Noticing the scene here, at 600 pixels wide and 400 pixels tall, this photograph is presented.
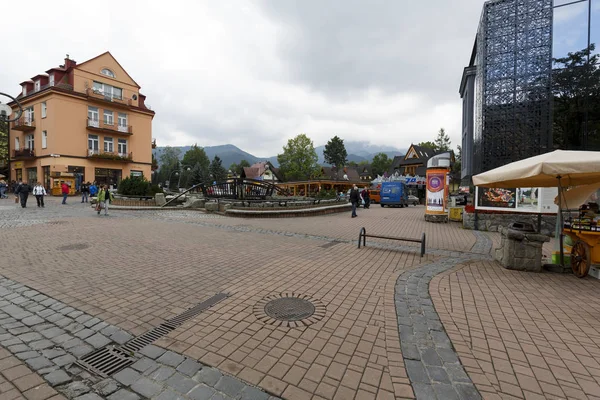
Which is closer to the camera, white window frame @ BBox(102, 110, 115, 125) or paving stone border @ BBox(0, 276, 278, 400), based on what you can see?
paving stone border @ BBox(0, 276, 278, 400)

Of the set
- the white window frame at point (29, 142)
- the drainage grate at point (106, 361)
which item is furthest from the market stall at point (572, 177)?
the white window frame at point (29, 142)

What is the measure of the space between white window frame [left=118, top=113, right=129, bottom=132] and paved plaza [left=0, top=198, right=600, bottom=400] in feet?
109

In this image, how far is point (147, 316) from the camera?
11.9ft

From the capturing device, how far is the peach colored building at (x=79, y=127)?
96.0ft

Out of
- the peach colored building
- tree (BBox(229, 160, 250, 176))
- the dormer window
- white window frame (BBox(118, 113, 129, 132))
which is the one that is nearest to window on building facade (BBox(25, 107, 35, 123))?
the peach colored building

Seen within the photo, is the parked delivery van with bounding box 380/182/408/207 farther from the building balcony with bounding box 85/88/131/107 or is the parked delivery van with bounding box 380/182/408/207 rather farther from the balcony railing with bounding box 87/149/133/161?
the building balcony with bounding box 85/88/131/107

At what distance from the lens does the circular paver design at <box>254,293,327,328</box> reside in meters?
3.53

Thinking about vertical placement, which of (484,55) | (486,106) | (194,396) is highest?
(484,55)

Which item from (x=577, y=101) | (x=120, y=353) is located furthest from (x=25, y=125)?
(x=577, y=101)

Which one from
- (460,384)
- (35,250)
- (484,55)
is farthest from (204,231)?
(484,55)

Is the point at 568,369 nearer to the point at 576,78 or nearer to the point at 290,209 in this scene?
the point at 290,209

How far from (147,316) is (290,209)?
40.2 ft

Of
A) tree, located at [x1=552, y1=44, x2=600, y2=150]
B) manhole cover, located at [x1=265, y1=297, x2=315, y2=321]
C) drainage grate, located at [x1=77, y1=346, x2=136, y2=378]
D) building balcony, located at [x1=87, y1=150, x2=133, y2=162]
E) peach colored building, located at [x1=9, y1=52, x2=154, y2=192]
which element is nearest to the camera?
drainage grate, located at [x1=77, y1=346, x2=136, y2=378]

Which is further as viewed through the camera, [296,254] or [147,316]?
[296,254]
